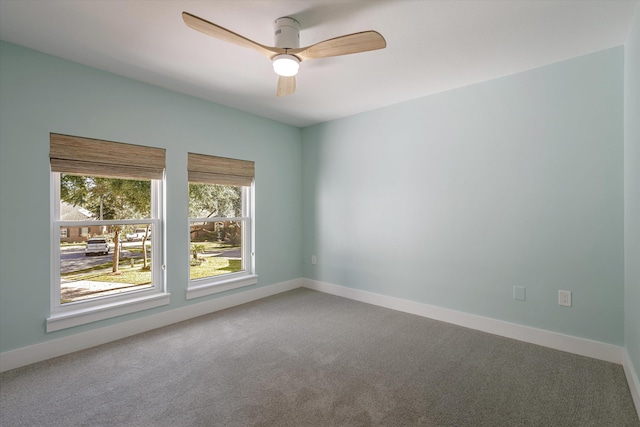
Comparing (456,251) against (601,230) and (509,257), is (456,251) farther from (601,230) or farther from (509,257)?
(601,230)

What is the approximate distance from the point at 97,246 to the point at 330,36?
9.29 ft

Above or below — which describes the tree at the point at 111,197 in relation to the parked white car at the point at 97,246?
above

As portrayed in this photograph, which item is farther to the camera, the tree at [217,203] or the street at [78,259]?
the tree at [217,203]

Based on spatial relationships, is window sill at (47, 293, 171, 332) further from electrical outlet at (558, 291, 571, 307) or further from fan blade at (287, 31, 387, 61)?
electrical outlet at (558, 291, 571, 307)

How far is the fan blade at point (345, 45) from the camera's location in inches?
70.1

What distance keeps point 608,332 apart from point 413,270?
171 centimetres

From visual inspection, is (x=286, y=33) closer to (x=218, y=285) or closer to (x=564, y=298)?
(x=218, y=285)

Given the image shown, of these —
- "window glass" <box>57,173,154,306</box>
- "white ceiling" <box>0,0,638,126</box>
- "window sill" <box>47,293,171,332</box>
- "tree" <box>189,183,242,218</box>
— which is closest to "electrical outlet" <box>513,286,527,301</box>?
"white ceiling" <box>0,0,638,126</box>

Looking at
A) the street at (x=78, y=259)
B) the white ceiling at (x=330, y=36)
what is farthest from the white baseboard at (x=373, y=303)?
the white ceiling at (x=330, y=36)

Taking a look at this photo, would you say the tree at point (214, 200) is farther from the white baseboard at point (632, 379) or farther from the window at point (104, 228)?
the white baseboard at point (632, 379)

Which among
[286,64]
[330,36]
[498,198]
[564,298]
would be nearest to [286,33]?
[286,64]

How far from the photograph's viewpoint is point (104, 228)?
9.77ft

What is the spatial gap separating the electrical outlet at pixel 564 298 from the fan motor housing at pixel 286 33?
9.89 ft

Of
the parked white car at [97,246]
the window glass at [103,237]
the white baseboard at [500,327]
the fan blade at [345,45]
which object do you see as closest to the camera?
the fan blade at [345,45]
